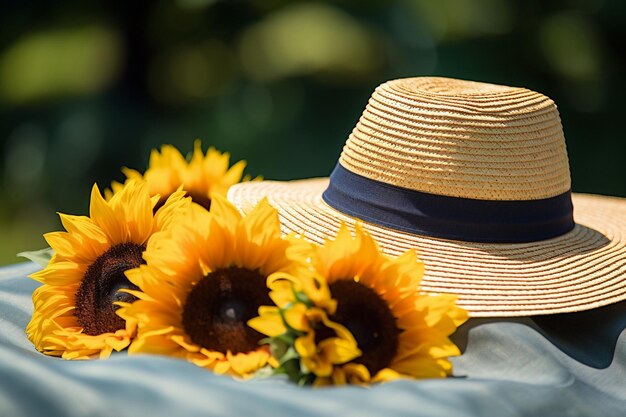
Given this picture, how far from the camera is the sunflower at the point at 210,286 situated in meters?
1.27

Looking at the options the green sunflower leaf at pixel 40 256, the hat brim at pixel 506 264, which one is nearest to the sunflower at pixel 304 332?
the hat brim at pixel 506 264

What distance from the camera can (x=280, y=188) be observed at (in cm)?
190

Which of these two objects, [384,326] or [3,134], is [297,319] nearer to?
[384,326]

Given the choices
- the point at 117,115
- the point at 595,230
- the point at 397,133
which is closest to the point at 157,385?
the point at 397,133

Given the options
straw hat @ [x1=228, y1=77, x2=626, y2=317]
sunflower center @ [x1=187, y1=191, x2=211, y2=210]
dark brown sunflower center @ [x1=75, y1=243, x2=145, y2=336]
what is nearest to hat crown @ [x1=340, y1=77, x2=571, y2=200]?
straw hat @ [x1=228, y1=77, x2=626, y2=317]

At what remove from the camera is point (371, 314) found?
1.26 m

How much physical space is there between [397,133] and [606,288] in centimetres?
39

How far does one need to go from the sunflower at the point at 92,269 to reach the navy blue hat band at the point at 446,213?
31 cm

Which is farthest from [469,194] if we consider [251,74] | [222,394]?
[251,74]

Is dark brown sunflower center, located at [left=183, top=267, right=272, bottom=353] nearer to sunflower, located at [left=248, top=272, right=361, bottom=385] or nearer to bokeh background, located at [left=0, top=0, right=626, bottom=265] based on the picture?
sunflower, located at [left=248, top=272, right=361, bottom=385]

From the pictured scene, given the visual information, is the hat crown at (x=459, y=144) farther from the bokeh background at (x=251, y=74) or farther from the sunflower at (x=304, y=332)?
the bokeh background at (x=251, y=74)

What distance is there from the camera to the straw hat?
156 cm

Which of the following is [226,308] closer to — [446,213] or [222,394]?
[222,394]

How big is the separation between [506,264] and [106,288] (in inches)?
23.5
